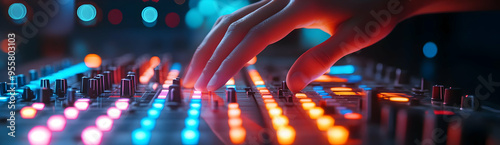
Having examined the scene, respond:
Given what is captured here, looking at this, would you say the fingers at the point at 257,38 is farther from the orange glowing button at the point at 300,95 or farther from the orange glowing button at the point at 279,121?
the orange glowing button at the point at 279,121

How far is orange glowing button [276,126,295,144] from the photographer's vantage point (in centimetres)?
67

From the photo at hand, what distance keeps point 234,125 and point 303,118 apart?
0.16 meters

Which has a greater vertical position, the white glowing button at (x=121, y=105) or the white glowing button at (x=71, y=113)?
the white glowing button at (x=121, y=105)

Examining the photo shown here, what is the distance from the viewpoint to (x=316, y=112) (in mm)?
877

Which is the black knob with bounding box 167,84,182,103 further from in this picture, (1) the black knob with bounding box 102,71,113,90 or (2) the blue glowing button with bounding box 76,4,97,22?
(2) the blue glowing button with bounding box 76,4,97,22

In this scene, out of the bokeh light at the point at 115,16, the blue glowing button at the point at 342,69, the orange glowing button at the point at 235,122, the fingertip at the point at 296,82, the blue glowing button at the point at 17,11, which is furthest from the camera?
the bokeh light at the point at 115,16

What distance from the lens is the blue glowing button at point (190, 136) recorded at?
2.21 ft

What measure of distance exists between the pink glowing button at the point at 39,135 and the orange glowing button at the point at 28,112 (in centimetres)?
11

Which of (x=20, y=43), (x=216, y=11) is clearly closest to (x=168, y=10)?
(x=216, y=11)

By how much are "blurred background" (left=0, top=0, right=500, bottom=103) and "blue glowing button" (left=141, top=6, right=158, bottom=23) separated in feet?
0.03

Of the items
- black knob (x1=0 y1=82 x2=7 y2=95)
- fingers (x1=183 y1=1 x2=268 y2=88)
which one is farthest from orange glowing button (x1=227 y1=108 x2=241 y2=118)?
black knob (x1=0 y1=82 x2=7 y2=95)

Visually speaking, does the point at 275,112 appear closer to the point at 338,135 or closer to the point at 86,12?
the point at 338,135

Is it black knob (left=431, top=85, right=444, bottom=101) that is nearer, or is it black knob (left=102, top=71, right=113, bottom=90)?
black knob (left=431, top=85, right=444, bottom=101)

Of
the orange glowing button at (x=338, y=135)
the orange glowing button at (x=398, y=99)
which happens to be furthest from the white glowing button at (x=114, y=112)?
the orange glowing button at (x=398, y=99)
